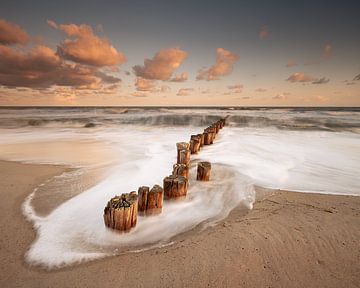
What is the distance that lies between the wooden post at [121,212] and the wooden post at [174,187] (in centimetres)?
96

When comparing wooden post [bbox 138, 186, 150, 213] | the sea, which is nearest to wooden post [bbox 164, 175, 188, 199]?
the sea

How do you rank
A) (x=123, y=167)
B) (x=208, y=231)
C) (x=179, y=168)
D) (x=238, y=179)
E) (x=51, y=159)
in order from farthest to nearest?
(x=51, y=159) → (x=123, y=167) → (x=238, y=179) → (x=179, y=168) → (x=208, y=231)

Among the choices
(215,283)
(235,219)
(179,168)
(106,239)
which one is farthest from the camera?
(179,168)

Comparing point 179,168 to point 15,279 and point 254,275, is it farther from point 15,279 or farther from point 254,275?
point 15,279

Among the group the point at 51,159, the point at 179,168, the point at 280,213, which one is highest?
the point at 179,168

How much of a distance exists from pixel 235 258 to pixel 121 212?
1.35 m

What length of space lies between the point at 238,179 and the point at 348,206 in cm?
198

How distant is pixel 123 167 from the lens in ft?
19.6

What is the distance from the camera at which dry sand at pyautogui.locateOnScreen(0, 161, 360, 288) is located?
2096 millimetres

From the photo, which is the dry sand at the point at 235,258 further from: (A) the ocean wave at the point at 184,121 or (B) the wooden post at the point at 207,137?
(A) the ocean wave at the point at 184,121

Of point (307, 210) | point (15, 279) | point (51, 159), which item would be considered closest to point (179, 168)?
point (307, 210)

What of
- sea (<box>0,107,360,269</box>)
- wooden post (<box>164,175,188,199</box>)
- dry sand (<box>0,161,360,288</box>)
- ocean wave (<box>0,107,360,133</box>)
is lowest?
ocean wave (<box>0,107,360,133</box>)

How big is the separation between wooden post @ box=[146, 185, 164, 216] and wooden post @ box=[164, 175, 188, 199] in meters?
0.42

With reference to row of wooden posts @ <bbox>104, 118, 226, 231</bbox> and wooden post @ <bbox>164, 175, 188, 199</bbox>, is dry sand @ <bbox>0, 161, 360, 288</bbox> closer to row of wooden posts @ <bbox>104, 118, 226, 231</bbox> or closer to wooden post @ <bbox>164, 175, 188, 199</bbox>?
row of wooden posts @ <bbox>104, 118, 226, 231</bbox>
